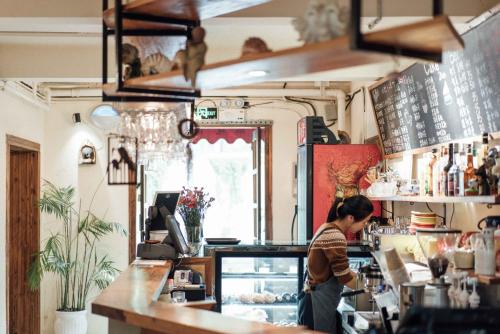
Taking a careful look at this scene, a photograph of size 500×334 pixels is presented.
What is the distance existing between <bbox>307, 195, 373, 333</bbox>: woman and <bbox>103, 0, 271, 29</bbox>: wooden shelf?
1955 mm

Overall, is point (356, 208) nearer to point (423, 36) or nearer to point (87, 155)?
point (423, 36)

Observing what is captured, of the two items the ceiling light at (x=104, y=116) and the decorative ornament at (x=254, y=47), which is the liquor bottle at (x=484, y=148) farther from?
the ceiling light at (x=104, y=116)

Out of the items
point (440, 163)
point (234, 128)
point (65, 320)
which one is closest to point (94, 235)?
point (65, 320)

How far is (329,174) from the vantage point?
21.3ft

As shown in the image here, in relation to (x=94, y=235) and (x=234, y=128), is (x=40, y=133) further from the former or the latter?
(x=234, y=128)

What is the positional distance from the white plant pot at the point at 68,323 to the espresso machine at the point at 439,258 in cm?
485

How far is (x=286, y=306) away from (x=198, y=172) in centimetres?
371

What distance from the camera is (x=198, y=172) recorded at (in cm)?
919

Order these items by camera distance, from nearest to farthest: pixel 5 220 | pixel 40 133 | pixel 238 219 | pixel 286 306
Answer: pixel 286 306 < pixel 5 220 < pixel 40 133 < pixel 238 219

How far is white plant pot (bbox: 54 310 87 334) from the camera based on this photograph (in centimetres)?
745

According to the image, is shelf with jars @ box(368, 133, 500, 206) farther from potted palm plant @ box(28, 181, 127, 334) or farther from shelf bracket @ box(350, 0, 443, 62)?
potted palm plant @ box(28, 181, 127, 334)

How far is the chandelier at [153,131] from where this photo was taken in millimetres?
3145

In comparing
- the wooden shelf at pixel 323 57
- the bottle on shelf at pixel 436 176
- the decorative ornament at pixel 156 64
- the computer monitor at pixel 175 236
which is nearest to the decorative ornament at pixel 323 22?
the wooden shelf at pixel 323 57

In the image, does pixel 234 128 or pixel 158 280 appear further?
pixel 234 128
